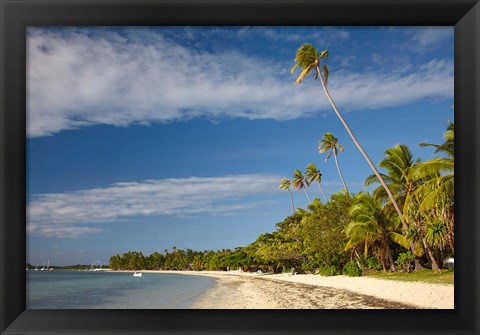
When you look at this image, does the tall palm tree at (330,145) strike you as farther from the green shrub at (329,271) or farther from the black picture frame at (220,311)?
the black picture frame at (220,311)

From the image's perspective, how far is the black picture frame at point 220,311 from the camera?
2936 millimetres

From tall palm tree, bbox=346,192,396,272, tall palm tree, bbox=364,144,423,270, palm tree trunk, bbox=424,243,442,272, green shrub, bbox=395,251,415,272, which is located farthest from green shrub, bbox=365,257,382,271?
palm tree trunk, bbox=424,243,442,272

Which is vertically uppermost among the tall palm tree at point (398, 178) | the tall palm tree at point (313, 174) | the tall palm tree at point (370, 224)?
the tall palm tree at point (313, 174)

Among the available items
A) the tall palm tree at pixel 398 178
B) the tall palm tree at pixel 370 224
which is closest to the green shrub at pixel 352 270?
the tall palm tree at pixel 370 224

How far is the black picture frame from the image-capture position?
2936 millimetres

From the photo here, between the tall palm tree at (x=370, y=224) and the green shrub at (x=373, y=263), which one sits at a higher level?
the tall palm tree at (x=370, y=224)

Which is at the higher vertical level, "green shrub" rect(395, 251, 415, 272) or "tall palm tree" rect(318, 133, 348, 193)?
"tall palm tree" rect(318, 133, 348, 193)

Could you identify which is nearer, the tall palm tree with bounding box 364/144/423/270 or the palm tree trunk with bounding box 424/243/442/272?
the palm tree trunk with bounding box 424/243/442/272

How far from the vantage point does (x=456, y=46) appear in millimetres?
3055

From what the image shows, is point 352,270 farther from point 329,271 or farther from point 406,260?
point 329,271

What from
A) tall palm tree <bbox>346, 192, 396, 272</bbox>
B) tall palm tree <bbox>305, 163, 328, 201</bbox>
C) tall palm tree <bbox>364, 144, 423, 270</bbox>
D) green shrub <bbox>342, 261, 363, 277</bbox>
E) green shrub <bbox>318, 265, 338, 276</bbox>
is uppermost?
tall palm tree <bbox>305, 163, 328, 201</bbox>

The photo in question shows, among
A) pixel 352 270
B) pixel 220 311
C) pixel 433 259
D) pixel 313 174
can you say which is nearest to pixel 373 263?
pixel 352 270

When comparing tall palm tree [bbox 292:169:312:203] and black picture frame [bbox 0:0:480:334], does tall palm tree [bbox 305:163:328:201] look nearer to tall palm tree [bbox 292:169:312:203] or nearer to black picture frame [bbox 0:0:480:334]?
tall palm tree [bbox 292:169:312:203]

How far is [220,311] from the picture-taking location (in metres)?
2.98
